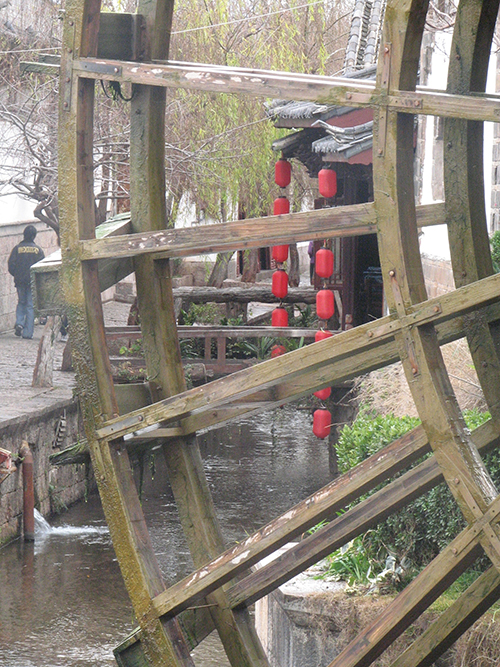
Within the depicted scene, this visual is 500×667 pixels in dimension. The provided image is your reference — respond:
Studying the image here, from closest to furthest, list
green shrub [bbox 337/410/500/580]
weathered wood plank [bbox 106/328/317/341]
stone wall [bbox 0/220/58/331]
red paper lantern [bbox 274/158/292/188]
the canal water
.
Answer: green shrub [bbox 337/410/500/580] → the canal water → weathered wood plank [bbox 106/328/317/341] → red paper lantern [bbox 274/158/292/188] → stone wall [bbox 0/220/58/331]

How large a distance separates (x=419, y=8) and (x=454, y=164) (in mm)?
856

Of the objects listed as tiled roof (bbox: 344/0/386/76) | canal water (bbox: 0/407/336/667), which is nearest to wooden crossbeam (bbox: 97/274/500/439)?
canal water (bbox: 0/407/336/667)

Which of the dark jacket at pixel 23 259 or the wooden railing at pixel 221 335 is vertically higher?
the dark jacket at pixel 23 259

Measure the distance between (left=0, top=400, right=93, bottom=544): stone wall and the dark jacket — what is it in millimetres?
4719

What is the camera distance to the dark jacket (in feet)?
54.8

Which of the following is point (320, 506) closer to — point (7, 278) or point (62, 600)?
point (62, 600)

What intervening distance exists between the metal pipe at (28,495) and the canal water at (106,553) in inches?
5.7

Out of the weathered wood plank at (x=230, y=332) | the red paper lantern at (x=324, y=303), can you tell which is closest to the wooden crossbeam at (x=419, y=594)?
the red paper lantern at (x=324, y=303)

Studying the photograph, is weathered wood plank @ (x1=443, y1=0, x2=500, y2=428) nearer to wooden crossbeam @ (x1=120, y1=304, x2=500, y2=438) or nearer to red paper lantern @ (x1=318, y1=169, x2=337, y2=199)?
wooden crossbeam @ (x1=120, y1=304, x2=500, y2=438)

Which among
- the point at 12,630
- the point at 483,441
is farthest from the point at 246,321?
the point at 483,441

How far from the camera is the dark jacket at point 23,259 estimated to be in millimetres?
16703

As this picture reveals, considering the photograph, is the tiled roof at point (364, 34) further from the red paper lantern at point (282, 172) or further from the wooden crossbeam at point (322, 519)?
the wooden crossbeam at point (322, 519)

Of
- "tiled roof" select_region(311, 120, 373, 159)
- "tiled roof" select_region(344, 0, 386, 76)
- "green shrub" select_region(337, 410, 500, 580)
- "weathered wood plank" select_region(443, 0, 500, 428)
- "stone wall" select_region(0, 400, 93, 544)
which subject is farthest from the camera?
"tiled roof" select_region(344, 0, 386, 76)

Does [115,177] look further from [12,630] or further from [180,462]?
[180,462]
